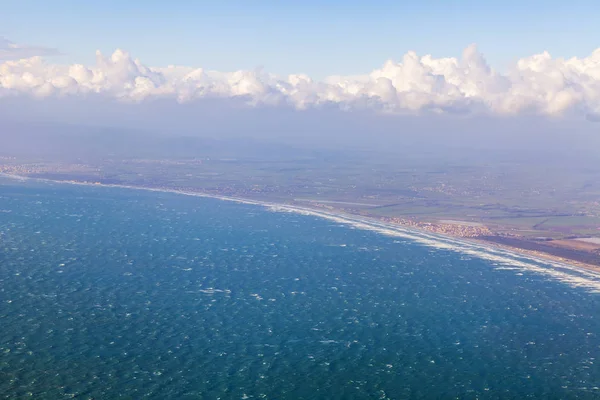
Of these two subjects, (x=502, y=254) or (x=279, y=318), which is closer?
(x=279, y=318)

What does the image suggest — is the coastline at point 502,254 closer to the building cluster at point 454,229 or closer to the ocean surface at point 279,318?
the ocean surface at point 279,318

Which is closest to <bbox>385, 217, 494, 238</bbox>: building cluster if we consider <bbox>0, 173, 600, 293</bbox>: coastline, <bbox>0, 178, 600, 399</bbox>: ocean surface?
<bbox>0, 173, 600, 293</bbox>: coastline

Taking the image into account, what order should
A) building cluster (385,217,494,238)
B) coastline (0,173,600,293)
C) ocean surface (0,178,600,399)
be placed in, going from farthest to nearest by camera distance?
building cluster (385,217,494,238)
coastline (0,173,600,293)
ocean surface (0,178,600,399)

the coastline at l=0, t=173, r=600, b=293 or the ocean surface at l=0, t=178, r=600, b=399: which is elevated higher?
the coastline at l=0, t=173, r=600, b=293

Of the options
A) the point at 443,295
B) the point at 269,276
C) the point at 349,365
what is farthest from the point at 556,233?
the point at 349,365

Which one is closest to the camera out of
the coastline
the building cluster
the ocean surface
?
the ocean surface

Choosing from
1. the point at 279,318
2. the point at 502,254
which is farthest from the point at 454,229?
the point at 279,318

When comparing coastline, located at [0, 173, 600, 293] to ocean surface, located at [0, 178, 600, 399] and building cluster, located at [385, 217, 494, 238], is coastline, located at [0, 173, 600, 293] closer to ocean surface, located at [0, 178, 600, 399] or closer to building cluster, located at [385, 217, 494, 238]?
ocean surface, located at [0, 178, 600, 399]

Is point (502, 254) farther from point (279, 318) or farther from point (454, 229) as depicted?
point (279, 318)

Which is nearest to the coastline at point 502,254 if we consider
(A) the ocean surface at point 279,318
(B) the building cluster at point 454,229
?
(A) the ocean surface at point 279,318

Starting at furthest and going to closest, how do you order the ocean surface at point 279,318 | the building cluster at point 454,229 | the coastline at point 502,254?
the building cluster at point 454,229
the coastline at point 502,254
the ocean surface at point 279,318
